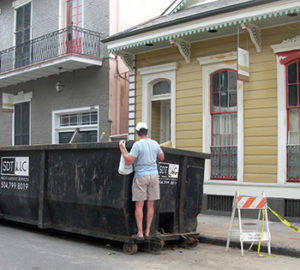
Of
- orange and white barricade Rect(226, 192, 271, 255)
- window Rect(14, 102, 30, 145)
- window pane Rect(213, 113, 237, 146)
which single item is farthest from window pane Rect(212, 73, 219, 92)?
window Rect(14, 102, 30, 145)

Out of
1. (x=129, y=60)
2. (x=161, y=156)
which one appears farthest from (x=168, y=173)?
(x=129, y=60)

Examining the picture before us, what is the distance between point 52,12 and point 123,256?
12.5 m

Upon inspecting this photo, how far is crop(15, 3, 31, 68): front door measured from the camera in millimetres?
17391

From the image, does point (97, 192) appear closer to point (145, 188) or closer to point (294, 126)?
point (145, 188)

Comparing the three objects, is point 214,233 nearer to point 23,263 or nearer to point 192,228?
point 192,228

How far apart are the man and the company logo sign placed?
2795 millimetres

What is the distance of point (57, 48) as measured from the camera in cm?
1556

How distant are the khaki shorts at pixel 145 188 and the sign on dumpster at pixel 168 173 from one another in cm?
36

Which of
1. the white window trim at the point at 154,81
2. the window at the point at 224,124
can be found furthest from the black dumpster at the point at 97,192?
the white window trim at the point at 154,81

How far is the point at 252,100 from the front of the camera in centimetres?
1089

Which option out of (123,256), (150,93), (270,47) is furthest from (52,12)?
(123,256)

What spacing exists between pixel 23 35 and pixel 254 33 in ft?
35.9

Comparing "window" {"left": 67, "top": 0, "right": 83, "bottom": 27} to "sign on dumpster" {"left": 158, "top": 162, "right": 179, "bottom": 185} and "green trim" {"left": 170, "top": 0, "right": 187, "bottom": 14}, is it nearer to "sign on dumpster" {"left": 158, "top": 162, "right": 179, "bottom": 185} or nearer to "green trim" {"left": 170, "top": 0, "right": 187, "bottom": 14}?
"green trim" {"left": 170, "top": 0, "right": 187, "bottom": 14}

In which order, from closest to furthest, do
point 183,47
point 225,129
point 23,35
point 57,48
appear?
point 225,129 → point 183,47 → point 57,48 → point 23,35
